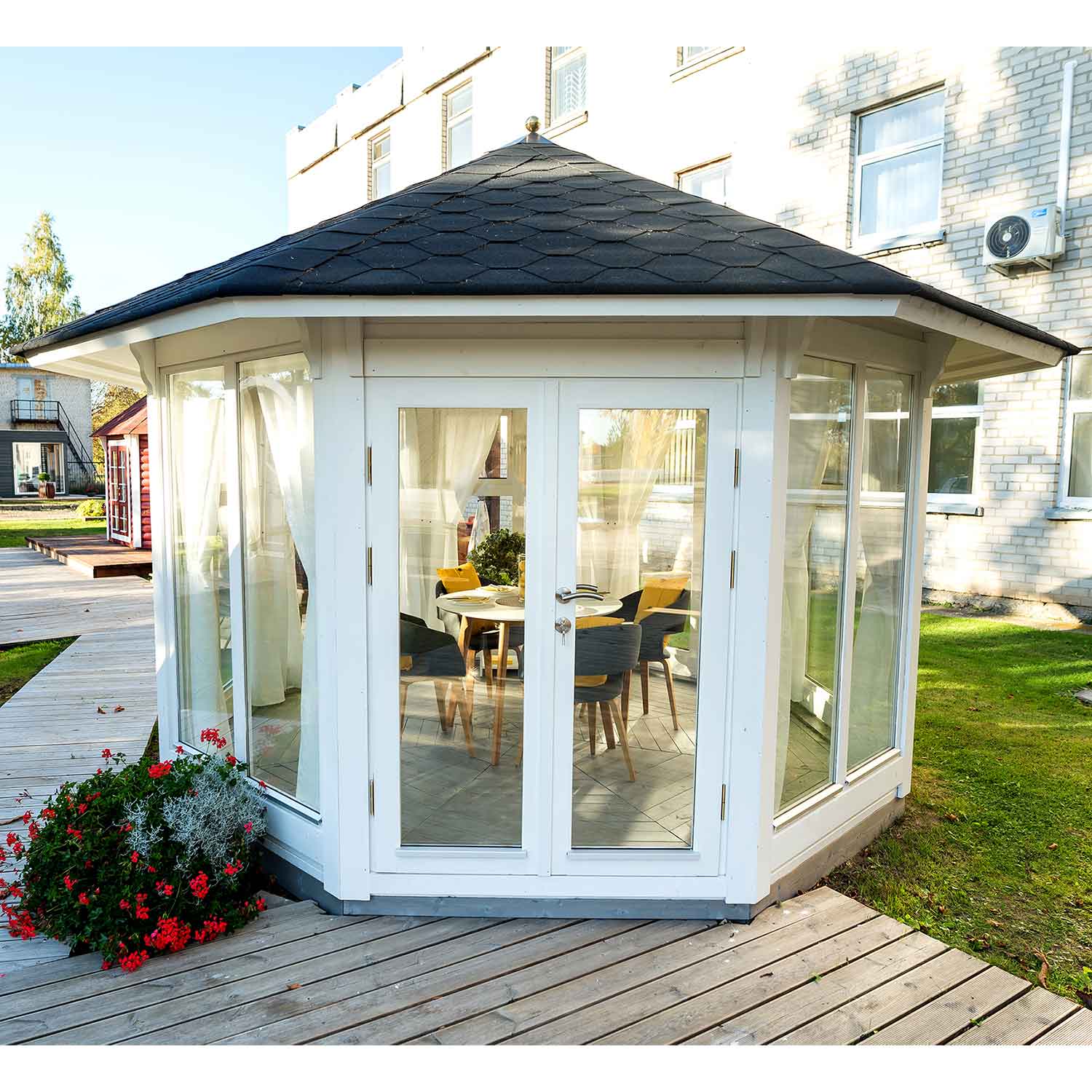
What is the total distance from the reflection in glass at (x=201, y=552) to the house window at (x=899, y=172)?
9.08 m

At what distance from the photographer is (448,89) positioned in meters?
16.9

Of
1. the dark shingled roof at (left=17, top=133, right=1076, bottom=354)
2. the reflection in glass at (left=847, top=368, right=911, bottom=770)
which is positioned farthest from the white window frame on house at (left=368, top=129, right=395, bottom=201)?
the reflection in glass at (left=847, top=368, right=911, bottom=770)

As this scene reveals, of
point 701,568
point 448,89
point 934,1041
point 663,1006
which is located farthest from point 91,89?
point 448,89

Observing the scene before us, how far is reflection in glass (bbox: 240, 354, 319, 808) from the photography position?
12.0 feet

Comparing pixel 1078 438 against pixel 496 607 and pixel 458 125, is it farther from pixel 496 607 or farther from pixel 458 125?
pixel 458 125

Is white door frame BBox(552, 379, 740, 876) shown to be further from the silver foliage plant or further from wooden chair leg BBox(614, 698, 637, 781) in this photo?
the silver foliage plant

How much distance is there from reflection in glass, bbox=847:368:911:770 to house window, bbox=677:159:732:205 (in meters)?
9.16

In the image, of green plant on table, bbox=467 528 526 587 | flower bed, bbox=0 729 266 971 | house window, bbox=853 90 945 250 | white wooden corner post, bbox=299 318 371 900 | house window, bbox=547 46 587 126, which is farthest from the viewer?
house window, bbox=547 46 587 126

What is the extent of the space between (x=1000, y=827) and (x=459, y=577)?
3.40 m

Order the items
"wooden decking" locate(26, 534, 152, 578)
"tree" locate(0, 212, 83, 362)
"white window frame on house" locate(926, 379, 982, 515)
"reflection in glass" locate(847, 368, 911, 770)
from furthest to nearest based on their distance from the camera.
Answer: "tree" locate(0, 212, 83, 362), "wooden decking" locate(26, 534, 152, 578), "white window frame on house" locate(926, 379, 982, 515), "reflection in glass" locate(847, 368, 911, 770)

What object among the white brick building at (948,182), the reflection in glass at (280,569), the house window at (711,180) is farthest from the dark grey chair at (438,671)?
the house window at (711,180)

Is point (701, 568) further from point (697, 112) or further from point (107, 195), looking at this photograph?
point (107, 195)

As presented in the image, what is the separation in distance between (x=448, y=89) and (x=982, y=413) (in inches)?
483

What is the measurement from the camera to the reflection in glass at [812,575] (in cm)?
355
